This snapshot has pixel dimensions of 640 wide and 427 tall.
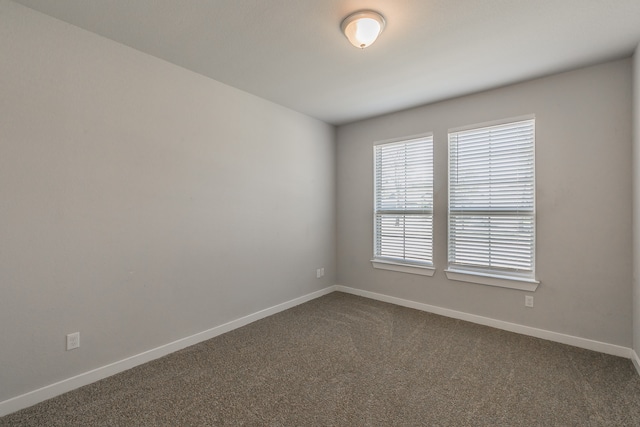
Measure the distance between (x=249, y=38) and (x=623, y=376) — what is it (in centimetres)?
389

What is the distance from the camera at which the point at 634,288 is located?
2.53m

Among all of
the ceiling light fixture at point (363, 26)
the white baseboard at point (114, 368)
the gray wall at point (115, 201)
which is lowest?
the white baseboard at point (114, 368)

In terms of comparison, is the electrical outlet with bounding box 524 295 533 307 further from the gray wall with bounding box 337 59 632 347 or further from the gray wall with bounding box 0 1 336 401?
the gray wall with bounding box 0 1 336 401

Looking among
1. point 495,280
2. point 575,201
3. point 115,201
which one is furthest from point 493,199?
point 115,201

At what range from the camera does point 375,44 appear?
2.40 metres

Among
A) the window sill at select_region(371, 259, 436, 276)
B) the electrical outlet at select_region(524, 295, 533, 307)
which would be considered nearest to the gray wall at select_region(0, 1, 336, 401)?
the window sill at select_region(371, 259, 436, 276)

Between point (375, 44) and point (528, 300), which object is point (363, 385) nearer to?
point (528, 300)

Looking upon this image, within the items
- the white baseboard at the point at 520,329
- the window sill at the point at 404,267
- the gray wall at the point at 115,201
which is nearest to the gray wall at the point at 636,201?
the white baseboard at the point at 520,329

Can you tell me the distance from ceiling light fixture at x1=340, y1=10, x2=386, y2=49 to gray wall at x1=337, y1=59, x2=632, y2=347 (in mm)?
1902

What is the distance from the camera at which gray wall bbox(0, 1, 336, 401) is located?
1.96m

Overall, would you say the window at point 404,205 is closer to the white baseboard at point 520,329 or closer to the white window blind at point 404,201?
the white window blind at point 404,201

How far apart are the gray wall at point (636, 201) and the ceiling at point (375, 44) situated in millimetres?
286

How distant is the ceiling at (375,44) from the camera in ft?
6.39

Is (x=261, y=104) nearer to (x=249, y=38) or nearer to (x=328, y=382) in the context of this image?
(x=249, y=38)
